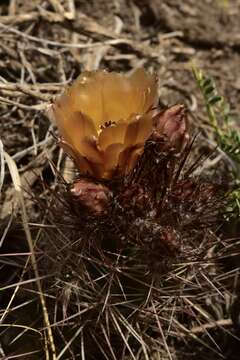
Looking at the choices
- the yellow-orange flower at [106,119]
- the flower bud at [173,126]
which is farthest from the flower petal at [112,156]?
the flower bud at [173,126]

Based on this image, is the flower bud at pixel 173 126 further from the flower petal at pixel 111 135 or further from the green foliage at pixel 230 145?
the green foliage at pixel 230 145

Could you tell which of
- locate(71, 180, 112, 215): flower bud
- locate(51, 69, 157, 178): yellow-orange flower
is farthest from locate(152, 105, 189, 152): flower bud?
locate(71, 180, 112, 215): flower bud

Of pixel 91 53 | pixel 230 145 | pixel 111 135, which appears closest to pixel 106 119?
pixel 111 135

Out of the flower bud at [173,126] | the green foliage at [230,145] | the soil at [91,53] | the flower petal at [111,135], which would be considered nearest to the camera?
the flower petal at [111,135]

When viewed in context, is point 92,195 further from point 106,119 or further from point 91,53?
point 91,53

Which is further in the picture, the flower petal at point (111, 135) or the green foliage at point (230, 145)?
the green foliage at point (230, 145)

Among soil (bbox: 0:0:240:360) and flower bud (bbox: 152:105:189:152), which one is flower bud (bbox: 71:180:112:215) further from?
soil (bbox: 0:0:240:360)
